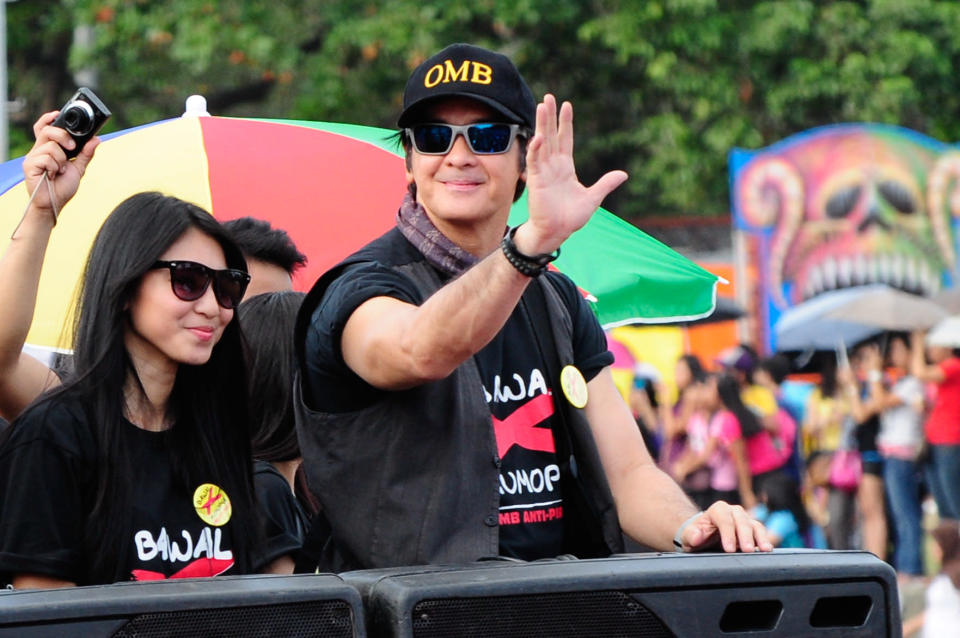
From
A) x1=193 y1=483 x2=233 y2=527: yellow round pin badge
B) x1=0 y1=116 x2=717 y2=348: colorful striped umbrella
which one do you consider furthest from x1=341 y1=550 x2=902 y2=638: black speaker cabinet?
x1=0 y1=116 x2=717 y2=348: colorful striped umbrella

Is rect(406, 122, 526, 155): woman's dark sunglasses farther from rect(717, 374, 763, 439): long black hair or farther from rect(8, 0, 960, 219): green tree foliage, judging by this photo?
rect(8, 0, 960, 219): green tree foliage

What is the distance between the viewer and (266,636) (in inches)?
80.5

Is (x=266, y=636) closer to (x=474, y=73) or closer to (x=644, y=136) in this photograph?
(x=474, y=73)

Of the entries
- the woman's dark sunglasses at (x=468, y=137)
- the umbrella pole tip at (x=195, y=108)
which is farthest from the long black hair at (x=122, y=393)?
the umbrella pole tip at (x=195, y=108)

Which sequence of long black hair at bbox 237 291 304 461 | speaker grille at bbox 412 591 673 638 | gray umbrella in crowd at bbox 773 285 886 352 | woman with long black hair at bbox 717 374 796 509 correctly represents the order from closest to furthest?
speaker grille at bbox 412 591 673 638
long black hair at bbox 237 291 304 461
woman with long black hair at bbox 717 374 796 509
gray umbrella in crowd at bbox 773 285 886 352

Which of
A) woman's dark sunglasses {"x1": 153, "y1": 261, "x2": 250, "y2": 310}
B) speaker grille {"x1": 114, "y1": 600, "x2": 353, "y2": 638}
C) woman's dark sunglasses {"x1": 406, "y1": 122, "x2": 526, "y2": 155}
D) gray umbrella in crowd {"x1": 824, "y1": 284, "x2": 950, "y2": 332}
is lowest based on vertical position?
speaker grille {"x1": 114, "y1": 600, "x2": 353, "y2": 638}

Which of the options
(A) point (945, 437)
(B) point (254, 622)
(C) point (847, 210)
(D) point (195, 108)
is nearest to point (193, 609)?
A: (B) point (254, 622)

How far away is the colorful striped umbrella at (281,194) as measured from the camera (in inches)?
173

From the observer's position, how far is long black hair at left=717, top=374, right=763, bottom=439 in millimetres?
10570

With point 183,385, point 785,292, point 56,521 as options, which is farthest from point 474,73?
point 785,292

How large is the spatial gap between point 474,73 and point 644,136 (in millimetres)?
14525

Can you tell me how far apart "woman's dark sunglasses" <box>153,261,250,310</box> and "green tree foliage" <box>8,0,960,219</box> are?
1209 centimetres

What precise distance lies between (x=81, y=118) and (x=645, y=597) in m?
1.47

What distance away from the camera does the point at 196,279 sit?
9.57ft
